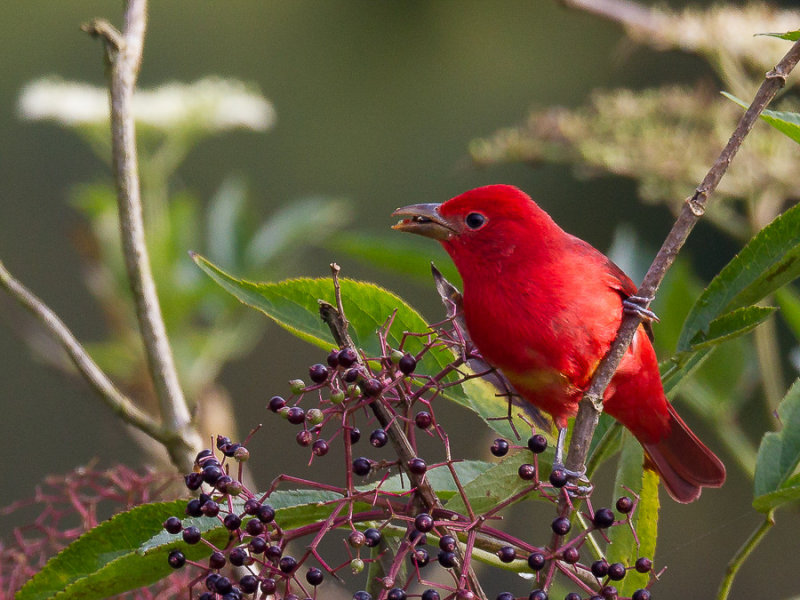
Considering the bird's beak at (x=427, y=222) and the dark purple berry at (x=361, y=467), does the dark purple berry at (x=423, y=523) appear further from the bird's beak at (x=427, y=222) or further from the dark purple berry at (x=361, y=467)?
the bird's beak at (x=427, y=222)

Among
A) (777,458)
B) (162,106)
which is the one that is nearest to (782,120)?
(777,458)

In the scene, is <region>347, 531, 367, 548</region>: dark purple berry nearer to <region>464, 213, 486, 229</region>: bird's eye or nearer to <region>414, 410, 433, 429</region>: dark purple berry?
<region>414, 410, 433, 429</region>: dark purple berry

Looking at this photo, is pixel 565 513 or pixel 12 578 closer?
pixel 565 513

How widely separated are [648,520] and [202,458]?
49 cm

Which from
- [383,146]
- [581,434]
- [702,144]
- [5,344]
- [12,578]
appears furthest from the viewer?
[383,146]

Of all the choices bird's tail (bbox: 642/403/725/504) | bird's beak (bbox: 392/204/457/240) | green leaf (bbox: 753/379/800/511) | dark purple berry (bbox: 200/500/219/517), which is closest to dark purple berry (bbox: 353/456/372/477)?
dark purple berry (bbox: 200/500/219/517)

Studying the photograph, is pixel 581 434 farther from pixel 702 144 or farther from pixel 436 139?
pixel 436 139

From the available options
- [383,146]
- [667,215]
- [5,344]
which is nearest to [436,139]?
[383,146]

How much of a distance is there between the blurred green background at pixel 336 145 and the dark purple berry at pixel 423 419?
4423mm

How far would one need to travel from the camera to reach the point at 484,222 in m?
1.66

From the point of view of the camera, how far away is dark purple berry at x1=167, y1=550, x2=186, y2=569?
3.33 feet

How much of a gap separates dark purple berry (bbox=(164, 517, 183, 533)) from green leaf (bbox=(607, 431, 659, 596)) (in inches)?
17.9

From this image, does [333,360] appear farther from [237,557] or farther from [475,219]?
[475,219]

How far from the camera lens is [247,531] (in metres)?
0.95
